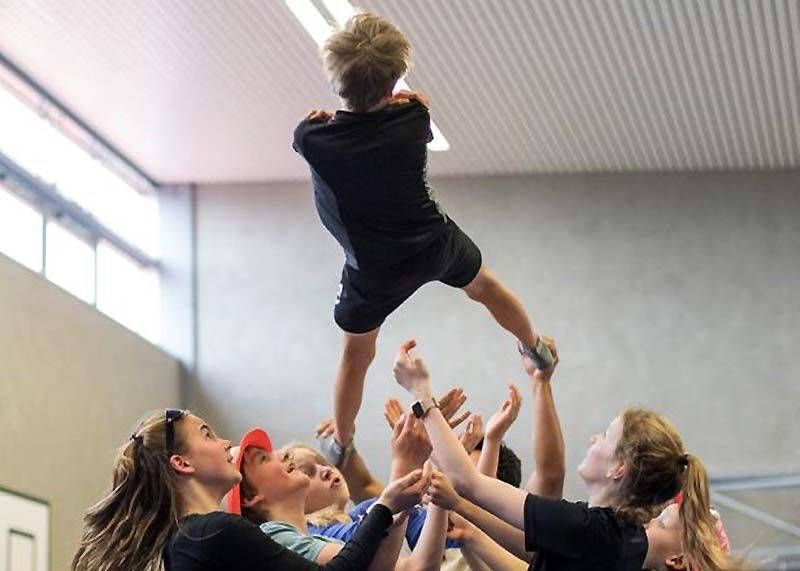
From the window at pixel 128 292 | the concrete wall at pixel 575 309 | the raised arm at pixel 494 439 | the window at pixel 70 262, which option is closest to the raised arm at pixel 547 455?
the raised arm at pixel 494 439

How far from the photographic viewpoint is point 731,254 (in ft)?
32.5

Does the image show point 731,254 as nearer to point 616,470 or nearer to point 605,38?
point 605,38

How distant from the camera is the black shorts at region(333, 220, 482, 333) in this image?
3516 millimetres

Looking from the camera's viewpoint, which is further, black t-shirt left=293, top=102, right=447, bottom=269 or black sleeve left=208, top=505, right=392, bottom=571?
black t-shirt left=293, top=102, right=447, bottom=269

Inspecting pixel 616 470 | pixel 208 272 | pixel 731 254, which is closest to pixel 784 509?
pixel 731 254

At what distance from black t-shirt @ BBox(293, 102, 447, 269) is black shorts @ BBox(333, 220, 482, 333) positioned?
1.5 inches

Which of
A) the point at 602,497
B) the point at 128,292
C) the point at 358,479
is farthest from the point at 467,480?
the point at 128,292

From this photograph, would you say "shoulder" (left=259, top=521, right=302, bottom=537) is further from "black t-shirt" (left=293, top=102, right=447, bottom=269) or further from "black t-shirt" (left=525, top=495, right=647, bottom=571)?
"black t-shirt" (left=293, top=102, right=447, bottom=269)

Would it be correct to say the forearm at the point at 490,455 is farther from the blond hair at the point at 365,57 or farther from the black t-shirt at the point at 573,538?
the blond hair at the point at 365,57

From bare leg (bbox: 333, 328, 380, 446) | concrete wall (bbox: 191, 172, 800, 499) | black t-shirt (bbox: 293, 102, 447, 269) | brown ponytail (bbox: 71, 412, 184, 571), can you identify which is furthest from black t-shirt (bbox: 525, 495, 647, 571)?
concrete wall (bbox: 191, 172, 800, 499)

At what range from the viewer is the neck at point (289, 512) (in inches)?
123

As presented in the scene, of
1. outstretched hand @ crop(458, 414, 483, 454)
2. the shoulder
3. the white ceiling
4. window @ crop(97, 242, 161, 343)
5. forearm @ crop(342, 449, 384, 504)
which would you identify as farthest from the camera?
window @ crop(97, 242, 161, 343)

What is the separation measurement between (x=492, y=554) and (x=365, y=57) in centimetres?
107

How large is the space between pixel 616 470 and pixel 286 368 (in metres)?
7.22
